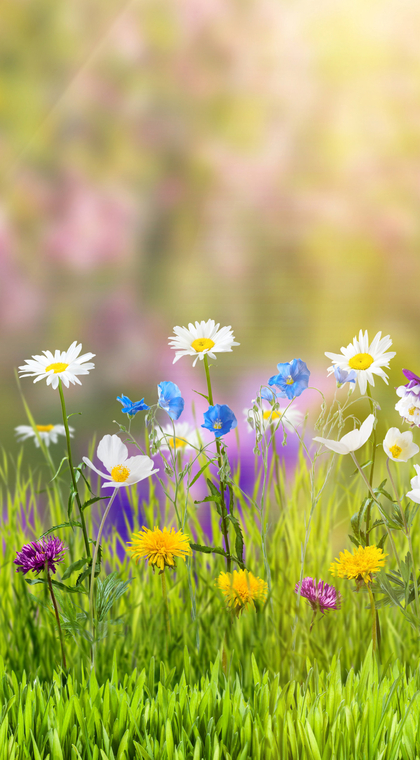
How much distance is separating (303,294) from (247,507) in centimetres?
47

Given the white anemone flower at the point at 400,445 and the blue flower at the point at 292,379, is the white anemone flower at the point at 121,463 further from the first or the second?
the white anemone flower at the point at 400,445

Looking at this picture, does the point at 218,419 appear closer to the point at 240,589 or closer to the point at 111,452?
the point at 111,452

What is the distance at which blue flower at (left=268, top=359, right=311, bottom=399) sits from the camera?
3.07 feet

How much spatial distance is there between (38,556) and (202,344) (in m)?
0.43

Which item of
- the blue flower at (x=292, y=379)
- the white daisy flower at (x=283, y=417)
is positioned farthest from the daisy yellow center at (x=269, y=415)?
the blue flower at (x=292, y=379)

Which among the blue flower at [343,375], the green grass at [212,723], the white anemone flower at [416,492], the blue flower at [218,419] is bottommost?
the green grass at [212,723]

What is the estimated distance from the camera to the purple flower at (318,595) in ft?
3.11

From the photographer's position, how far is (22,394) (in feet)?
3.89

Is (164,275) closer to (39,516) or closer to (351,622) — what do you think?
(39,516)

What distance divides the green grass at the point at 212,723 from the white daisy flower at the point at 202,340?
19.7 inches

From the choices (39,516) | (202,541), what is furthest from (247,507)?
(39,516)

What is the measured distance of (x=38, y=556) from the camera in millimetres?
907

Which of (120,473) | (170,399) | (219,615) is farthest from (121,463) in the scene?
(219,615)

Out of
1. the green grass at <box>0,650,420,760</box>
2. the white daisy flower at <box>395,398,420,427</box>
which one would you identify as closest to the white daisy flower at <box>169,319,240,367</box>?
the white daisy flower at <box>395,398,420,427</box>
